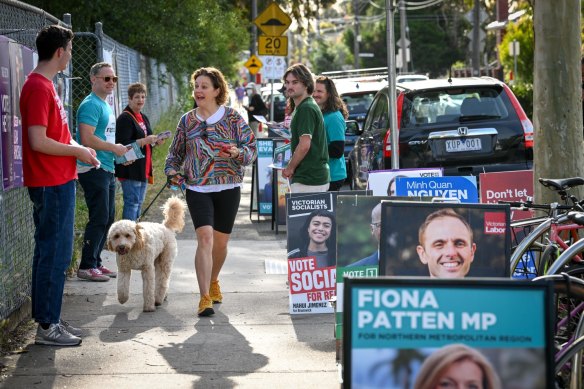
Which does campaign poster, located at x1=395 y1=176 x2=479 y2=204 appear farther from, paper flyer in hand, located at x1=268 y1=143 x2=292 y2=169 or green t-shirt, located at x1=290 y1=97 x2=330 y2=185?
paper flyer in hand, located at x1=268 y1=143 x2=292 y2=169

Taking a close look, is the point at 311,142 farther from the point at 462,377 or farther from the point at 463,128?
the point at 462,377

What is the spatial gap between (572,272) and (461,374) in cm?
190

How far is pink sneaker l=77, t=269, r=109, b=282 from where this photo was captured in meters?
9.99

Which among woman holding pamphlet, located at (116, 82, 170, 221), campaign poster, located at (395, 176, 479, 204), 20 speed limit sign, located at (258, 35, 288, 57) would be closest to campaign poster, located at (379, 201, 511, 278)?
campaign poster, located at (395, 176, 479, 204)

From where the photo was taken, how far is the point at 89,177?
32.1 feet

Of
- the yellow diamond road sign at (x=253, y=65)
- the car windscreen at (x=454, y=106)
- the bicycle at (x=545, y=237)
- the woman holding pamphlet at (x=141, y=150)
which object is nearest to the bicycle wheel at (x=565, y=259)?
the bicycle at (x=545, y=237)

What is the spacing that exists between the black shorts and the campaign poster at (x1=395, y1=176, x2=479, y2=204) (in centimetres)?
139

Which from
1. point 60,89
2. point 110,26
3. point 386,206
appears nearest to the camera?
point 386,206

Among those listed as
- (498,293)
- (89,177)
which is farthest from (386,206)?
(89,177)

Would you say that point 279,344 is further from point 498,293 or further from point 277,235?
point 277,235

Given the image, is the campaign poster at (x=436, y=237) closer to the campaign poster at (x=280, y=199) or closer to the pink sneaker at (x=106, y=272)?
the pink sneaker at (x=106, y=272)

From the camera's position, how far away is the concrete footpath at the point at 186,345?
6.45 metres

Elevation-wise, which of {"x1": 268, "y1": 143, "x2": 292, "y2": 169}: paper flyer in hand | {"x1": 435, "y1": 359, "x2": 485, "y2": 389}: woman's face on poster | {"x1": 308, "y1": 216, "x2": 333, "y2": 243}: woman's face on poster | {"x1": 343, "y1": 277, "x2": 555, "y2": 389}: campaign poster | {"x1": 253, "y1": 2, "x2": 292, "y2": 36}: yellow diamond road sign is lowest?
{"x1": 435, "y1": 359, "x2": 485, "y2": 389}: woman's face on poster

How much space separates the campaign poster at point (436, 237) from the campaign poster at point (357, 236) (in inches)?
60.1
